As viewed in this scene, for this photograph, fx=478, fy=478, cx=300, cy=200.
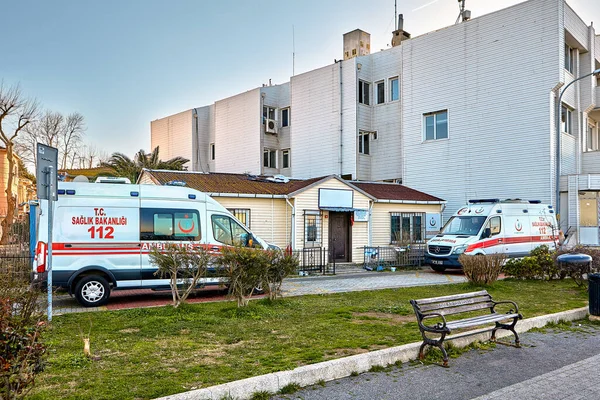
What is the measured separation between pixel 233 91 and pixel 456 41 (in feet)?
63.8

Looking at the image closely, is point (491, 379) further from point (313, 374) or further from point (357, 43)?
point (357, 43)

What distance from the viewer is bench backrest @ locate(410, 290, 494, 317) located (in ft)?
22.3

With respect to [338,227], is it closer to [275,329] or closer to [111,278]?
[111,278]

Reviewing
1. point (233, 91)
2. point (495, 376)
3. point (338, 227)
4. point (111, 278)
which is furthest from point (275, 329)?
point (233, 91)

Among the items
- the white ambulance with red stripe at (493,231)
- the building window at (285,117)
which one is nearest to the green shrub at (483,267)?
the white ambulance with red stripe at (493,231)

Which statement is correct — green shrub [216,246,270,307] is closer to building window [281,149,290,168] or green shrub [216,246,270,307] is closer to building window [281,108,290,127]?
building window [281,149,290,168]

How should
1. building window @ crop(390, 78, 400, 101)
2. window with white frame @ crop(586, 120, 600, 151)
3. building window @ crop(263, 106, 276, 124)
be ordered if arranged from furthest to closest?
building window @ crop(263, 106, 276, 124)
building window @ crop(390, 78, 400, 101)
window with white frame @ crop(586, 120, 600, 151)

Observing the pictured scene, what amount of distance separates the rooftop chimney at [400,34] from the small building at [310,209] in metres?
15.7

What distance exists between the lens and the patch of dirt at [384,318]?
883 cm

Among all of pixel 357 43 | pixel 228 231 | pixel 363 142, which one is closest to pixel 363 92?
pixel 363 142

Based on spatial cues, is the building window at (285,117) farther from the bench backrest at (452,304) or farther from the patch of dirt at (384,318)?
the bench backrest at (452,304)

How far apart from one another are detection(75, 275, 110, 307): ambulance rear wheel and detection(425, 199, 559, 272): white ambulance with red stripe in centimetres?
1277

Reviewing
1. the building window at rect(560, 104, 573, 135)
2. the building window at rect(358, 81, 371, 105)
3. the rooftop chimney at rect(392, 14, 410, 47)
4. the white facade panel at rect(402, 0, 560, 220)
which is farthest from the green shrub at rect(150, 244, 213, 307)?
the rooftop chimney at rect(392, 14, 410, 47)

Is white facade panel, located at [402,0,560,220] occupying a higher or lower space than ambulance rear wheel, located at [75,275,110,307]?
higher
